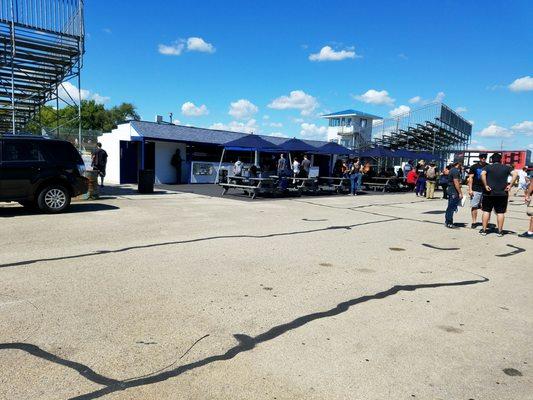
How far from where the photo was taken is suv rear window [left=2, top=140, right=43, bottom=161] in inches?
388

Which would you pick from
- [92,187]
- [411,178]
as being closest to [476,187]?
[92,187]

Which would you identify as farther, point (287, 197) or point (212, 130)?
point (212, 130)

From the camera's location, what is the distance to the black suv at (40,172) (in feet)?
32.2

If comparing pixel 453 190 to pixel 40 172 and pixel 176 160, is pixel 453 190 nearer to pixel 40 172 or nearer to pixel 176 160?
pixel 40 172

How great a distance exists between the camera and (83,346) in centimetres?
349

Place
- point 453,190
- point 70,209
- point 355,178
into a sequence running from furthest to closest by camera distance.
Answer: point 355,178 < point 70,209 < point 453,190

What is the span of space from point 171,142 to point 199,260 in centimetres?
1748

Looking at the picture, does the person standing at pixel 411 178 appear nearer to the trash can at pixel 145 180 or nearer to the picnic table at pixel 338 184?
the picnic table at pixel 338 184

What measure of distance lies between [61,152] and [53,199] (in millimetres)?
1226

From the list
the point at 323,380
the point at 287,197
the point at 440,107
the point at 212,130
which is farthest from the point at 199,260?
the point at 440,107

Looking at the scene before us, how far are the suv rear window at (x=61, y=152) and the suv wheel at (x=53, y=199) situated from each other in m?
0.72

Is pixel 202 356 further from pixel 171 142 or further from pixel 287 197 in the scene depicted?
pixel 171 142

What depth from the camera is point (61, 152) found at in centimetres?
1063

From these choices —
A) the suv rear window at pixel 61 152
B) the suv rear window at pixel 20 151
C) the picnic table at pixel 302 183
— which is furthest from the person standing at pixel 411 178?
the suv rear window at pixel 20 151
